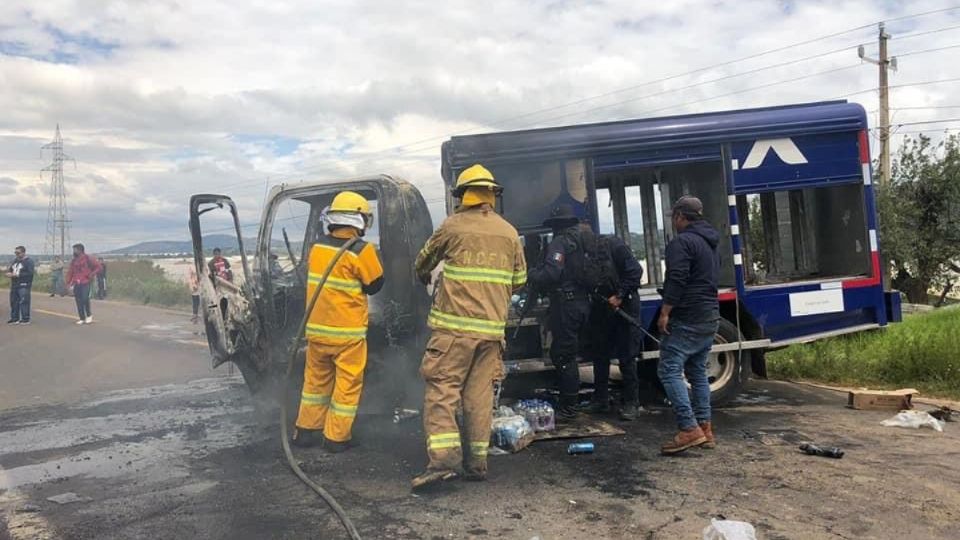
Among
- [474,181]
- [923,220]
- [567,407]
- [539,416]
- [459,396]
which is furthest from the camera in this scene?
[923,220]

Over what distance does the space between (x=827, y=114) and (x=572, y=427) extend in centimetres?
356

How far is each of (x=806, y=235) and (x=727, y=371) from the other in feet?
7.45

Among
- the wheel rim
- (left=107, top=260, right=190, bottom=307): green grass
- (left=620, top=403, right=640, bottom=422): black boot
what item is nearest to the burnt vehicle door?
(left=620, top=403, right=640, bottom=422): black boot

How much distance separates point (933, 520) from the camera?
352cm

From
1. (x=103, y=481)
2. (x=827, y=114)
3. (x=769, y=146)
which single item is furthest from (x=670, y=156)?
(x=103, y=481)

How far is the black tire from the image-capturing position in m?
6.08

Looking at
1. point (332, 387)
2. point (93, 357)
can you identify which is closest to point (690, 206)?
point (332, 387)

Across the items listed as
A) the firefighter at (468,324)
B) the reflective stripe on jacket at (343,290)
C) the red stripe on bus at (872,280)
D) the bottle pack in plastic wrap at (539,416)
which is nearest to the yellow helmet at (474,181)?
the firefighter at (468,324)

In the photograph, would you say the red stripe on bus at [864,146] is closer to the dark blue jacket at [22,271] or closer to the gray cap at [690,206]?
the gray cap at [690,206]

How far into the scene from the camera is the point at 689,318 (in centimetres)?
489

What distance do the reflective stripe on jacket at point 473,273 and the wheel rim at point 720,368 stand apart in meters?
2.61

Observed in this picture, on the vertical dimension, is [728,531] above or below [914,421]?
above

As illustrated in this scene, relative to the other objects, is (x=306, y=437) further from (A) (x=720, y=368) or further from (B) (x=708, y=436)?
(A) (x=720, y=368)

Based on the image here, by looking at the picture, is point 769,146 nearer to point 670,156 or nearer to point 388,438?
point 670,156
